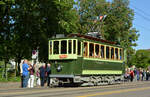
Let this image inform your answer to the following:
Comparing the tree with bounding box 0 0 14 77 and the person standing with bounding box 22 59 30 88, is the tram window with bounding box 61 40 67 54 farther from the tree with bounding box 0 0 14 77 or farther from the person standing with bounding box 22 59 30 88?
the tree with bounding box 0 0 14 77

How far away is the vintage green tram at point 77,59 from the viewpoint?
19828 millimetres

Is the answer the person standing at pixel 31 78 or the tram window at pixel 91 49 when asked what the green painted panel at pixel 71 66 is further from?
the person standing at pixel 31 78

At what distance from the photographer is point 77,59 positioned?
65.2 ft

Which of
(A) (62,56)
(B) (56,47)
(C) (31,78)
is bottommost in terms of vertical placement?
(C) (31,78)

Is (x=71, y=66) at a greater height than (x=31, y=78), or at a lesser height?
greater

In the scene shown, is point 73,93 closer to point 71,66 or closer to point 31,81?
Answer: point 71,66

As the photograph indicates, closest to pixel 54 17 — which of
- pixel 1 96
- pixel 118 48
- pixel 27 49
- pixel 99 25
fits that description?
pixel 27 49

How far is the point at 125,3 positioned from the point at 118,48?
2986cm

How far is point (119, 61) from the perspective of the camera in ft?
82.5

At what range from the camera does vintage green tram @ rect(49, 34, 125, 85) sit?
19.8 m

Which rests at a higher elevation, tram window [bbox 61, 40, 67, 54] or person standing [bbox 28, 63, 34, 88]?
tram window [bbox 61, 40, 67, 54]

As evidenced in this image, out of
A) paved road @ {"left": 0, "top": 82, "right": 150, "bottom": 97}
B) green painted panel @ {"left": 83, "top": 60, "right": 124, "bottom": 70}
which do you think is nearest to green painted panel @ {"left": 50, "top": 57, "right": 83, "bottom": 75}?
green painted panel @ {"left": 83, "top": 60, "right": 124, "bottom": 70}

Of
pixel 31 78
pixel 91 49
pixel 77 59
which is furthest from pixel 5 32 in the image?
pixel 77 59

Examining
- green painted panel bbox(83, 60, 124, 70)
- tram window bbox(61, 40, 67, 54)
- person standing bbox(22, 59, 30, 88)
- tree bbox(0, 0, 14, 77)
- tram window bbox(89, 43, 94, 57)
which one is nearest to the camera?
person standing bbox(22, 59, 30, 88)
